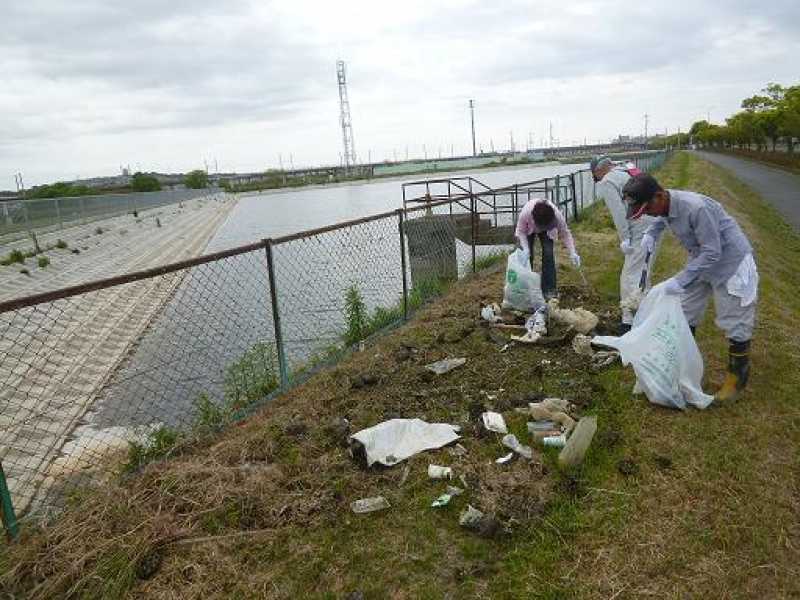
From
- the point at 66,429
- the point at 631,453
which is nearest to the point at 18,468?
the point at 66,429

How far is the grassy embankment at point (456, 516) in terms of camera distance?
276 centimetres

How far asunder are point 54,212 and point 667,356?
23.3 meters

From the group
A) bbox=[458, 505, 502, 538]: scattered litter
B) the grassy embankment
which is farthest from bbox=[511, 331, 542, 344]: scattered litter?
bbox=[458, 505, 502, 538]: scattered litter

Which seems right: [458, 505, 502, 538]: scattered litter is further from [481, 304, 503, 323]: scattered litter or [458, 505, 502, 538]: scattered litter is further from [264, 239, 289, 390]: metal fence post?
[481, 304, 503, 323]: scattered litter

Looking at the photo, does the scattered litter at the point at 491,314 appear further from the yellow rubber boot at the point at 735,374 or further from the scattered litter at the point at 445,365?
the yellow rubber boot at the point at 735,374

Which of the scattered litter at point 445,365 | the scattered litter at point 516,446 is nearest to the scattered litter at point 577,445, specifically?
the scattered litter at point 516,446

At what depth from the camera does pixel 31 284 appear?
550 inches

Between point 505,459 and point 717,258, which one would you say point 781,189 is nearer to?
point 717,258

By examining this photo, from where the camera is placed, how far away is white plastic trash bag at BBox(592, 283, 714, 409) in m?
4.12

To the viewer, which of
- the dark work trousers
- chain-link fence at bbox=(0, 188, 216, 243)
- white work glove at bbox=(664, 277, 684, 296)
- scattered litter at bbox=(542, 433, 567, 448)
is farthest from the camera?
chain-link fence at bbox=(0, 188, 216, 243)

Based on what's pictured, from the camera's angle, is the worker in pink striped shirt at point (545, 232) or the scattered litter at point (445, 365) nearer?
the scattered litter at point (445, 365)

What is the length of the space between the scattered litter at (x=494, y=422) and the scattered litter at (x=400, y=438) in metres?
0.22

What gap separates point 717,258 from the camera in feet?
13.4

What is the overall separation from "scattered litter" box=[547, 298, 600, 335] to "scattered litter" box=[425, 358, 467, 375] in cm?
131
